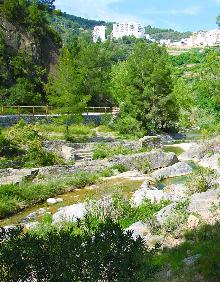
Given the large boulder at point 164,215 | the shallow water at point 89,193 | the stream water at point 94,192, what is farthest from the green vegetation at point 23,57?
the large boulder at point 164,215

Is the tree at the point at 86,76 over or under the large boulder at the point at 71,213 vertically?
over

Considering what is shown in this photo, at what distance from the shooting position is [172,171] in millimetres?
27641

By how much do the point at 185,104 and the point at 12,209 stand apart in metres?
40.3

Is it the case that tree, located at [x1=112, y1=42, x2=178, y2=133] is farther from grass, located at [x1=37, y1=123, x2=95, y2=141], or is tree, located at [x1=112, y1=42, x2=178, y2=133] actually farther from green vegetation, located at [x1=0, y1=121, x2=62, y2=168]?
green vegetation, located at [x1=0, y1=121, x2=62, y2=168]

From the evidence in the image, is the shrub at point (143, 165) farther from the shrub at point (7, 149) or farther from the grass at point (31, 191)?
the shrub at point (7, 149)

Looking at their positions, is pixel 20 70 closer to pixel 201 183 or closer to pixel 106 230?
pixel 201 183

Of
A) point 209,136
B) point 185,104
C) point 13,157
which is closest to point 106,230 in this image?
point 13,157

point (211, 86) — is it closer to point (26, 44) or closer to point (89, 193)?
point (89, 193)

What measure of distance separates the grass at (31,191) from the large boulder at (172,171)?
393cm

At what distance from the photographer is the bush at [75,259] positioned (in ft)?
22.6

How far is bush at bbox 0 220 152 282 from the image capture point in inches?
271

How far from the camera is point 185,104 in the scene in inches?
2266

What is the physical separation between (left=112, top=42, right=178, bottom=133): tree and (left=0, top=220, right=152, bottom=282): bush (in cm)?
3634

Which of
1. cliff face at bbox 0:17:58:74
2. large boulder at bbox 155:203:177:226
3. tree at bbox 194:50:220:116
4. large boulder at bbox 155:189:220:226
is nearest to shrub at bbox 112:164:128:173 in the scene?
tree at bbox 194:50:220:116
